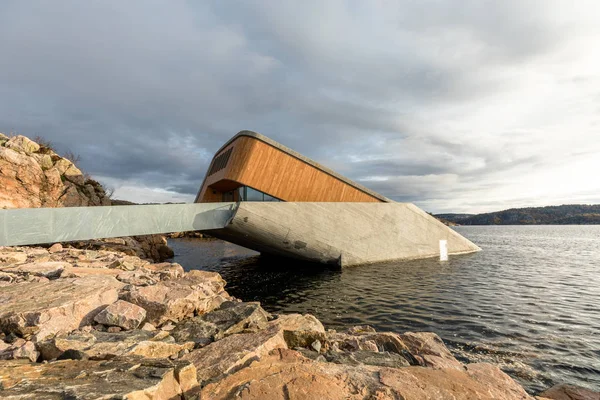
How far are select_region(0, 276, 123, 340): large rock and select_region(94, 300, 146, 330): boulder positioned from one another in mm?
362

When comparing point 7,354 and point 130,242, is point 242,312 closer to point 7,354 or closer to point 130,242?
point 7,354

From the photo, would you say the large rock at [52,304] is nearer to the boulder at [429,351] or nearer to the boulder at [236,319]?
the boulder at [236,319]

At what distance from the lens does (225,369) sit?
4.08m

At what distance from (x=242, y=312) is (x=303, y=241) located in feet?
38.9

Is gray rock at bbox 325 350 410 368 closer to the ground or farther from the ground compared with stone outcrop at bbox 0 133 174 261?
closer to the ground

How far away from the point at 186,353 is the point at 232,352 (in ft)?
3.07

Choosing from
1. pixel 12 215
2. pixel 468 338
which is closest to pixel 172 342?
pixel 468 338

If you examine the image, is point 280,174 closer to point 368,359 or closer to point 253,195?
point 253,195

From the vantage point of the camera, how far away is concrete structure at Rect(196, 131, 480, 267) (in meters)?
17.9

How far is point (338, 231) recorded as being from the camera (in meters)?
19.6

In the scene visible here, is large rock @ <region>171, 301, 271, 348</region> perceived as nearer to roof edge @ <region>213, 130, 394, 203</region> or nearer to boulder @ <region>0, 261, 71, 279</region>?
boulder @ <region>0, 261, 71, 279</region>

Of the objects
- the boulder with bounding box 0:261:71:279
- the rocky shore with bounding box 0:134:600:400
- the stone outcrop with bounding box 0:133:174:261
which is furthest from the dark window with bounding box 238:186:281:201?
the boulder with bounding box 0:261:71:279

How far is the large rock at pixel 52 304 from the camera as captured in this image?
490 cm

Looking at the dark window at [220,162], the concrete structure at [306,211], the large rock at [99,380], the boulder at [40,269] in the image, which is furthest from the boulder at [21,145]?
the large rock at [99,380]
